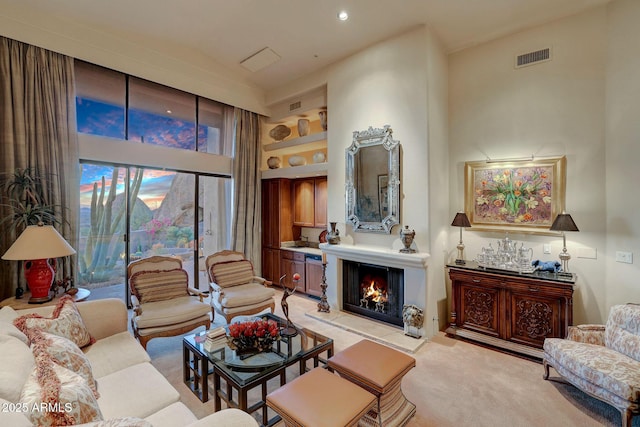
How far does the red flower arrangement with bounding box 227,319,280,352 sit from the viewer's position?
2.37 m

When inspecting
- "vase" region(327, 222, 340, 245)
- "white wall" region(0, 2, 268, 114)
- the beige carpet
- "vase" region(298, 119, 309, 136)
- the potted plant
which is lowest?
the beige carpet

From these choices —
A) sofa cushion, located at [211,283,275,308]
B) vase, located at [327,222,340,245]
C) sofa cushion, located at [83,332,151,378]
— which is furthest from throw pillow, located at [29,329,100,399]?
vase, located at [327,222,340,245]

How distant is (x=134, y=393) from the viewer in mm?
1777

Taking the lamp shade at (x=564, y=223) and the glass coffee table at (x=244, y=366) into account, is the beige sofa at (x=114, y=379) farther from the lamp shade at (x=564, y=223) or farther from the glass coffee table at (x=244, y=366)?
the lamp shade at (x=564, y=223)

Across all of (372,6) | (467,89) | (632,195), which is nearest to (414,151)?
(467,89)

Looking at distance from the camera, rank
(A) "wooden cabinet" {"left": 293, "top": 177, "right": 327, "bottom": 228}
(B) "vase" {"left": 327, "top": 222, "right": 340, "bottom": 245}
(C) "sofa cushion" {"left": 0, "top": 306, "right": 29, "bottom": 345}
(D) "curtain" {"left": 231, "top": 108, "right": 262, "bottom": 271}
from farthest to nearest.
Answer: (D) "curtain" {"left": 231, "top": 108, "right": 262, "bottom": 271}, (A) "wooden cabinet" {"left": 293, "top": 177, "right": 327, "bottom": 228}, (B) "vase" {"left": 327, "top": 222, "right": 340, "bottom": 245}, (C) "sofa cushion" {"left": 0, "top": 306, "right": 29, "bottom": 345}

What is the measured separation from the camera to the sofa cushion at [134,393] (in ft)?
5.37

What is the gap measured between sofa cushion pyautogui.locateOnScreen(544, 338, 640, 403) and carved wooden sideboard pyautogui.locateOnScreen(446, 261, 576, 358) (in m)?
0.47

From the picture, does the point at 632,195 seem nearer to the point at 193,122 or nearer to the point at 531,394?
the point at 531,394

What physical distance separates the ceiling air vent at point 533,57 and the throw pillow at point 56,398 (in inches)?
202

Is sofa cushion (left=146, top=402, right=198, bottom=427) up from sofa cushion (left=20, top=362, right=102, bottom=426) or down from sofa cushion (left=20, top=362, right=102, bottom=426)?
down

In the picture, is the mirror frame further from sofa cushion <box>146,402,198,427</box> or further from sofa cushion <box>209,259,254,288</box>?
sofa cushion <box>146,402,198,427</box>

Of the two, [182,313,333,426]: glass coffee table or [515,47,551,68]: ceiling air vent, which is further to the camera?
[515,47,551,68]: ceiling air vent

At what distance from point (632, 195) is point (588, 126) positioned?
88 centimetres
